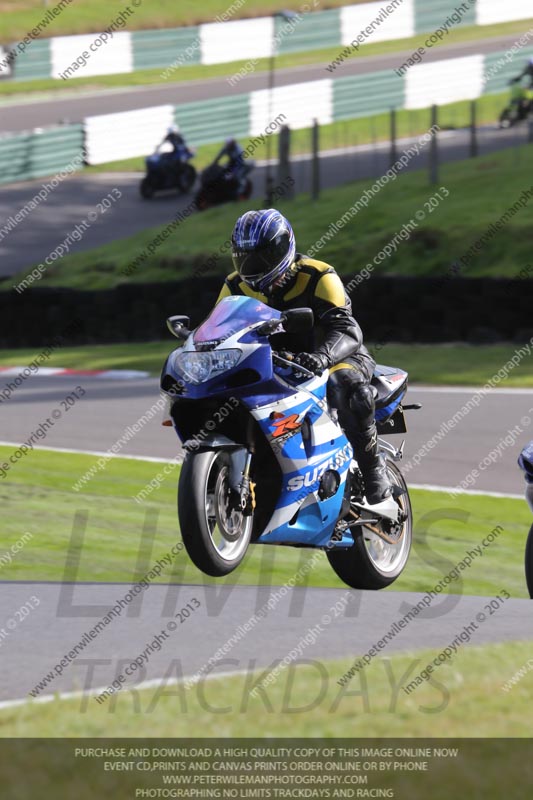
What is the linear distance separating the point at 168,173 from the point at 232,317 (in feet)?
81.9

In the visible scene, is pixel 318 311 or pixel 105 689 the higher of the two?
pixel 318 311

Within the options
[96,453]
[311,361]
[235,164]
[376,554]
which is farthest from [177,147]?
[311,361]

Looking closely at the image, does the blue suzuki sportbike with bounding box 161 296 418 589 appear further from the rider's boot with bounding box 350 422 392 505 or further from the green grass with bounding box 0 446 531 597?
the green grass with bounding box 0 446 531 597

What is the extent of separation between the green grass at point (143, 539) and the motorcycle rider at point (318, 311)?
47.3 inches

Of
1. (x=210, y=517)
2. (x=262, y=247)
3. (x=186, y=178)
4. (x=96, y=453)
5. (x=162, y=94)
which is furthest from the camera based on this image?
(x=162, y=94)

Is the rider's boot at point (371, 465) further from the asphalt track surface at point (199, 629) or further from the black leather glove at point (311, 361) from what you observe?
the black leather glove at point (311, 361)

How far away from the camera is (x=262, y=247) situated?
6.04 metres

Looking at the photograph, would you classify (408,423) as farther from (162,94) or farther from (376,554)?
(162,94)

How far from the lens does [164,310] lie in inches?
816

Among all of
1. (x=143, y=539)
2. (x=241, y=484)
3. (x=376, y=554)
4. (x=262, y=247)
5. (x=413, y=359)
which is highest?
(x=262, y=247)

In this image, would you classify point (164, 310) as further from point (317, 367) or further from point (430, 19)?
point (430, 19)

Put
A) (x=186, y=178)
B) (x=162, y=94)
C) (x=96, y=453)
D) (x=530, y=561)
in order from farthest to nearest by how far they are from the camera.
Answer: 1. (x=162, y=94)
2. (x=186, y=178)
3. (x=96, y=453)
4. (x=530, y=561)

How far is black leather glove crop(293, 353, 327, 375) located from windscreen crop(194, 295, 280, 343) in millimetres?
239
